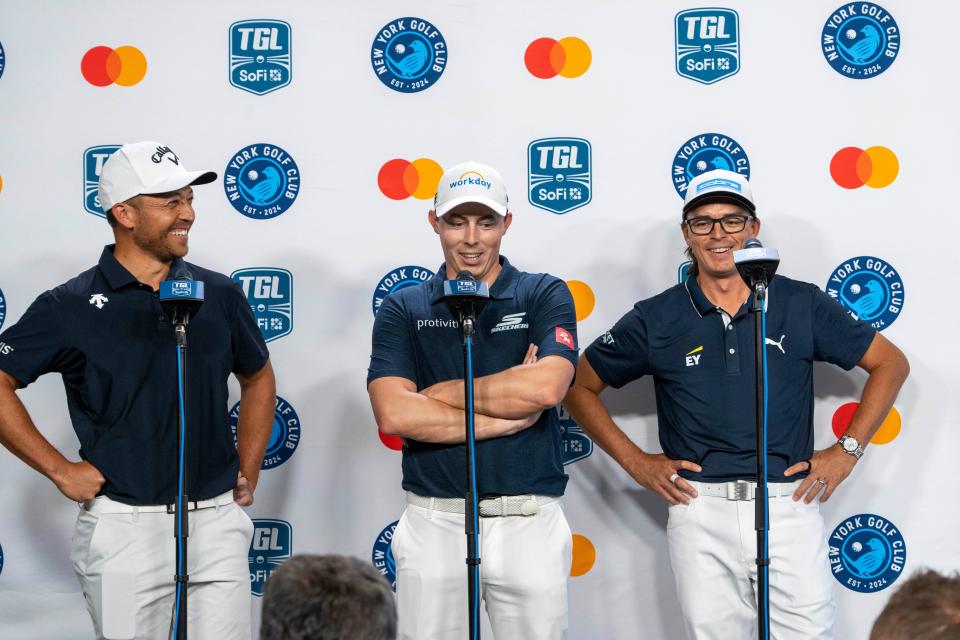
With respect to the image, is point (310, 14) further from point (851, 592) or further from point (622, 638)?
point (851, 592)

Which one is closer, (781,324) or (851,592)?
(781,324)

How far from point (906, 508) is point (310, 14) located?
7.78 ft

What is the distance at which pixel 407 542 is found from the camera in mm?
2557

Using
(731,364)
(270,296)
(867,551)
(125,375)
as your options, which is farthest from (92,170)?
(867,551)

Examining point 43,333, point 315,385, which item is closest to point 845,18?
point 315,385

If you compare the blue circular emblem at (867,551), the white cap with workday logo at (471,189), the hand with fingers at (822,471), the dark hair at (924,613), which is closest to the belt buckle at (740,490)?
the hand with fingers at (822,471)

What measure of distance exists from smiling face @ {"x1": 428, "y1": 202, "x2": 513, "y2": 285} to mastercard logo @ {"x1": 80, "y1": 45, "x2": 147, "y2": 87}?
1.26m

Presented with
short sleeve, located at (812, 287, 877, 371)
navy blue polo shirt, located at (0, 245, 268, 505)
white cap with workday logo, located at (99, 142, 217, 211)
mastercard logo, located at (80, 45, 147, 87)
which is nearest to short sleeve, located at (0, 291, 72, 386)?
navy blue polo shirt, located at (0, 245, 268, 505)

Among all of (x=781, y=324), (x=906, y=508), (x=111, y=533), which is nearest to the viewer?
(x=111, y=533)

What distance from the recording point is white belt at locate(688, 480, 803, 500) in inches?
106

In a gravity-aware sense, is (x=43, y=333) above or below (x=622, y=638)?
above

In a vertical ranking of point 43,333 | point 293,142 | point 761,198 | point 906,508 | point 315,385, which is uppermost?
point 293,142

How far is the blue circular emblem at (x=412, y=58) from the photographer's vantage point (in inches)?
127

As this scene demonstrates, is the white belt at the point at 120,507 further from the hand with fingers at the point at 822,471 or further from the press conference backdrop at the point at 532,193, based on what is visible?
the hand with fingers at the point at 822,471
